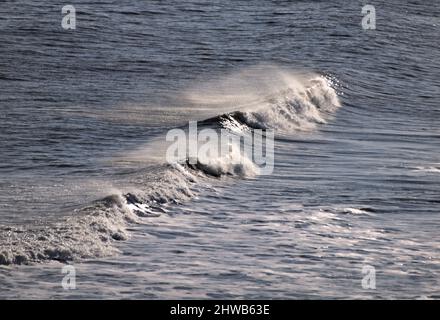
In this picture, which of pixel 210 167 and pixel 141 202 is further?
pixel 210 167

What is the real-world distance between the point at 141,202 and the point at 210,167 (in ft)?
6.93

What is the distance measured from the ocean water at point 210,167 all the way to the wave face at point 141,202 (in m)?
0.02

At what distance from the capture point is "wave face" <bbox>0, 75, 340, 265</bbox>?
Answer: 9.80m

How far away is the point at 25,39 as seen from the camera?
22906 millimetres

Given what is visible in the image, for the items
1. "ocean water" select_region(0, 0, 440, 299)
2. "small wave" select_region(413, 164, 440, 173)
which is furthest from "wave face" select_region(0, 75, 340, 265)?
"small wave" select_region(413, 164, 440, 173)

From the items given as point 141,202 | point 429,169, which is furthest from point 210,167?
point 429,169

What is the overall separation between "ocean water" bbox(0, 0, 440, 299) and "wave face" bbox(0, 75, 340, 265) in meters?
0.02

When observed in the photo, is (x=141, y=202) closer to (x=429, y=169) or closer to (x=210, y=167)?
(x=210, y=167)

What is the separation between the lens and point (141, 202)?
38.4ft

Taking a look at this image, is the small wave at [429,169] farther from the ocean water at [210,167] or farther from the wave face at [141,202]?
the wave face at [141,202]

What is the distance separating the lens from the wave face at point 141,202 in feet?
Result: 32.1

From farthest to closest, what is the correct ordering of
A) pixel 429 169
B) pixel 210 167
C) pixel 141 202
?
1. pixel 429 169
2. pixel 210 167
3. pixel 141 202

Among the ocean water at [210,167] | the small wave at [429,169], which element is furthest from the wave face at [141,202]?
the small wave at [429,169]

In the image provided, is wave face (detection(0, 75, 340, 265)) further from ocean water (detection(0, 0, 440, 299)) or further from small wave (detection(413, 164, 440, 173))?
small wave (detection(413, 164, 440, 173))
